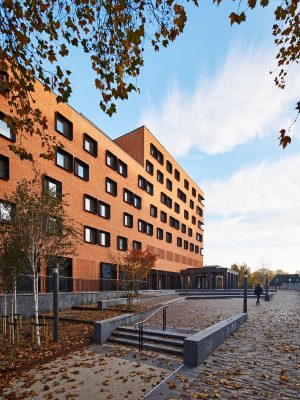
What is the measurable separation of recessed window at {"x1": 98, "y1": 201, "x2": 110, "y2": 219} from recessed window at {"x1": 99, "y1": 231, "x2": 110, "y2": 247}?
156cm

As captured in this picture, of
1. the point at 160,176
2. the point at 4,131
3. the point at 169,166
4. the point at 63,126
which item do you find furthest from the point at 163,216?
the point at 4,131

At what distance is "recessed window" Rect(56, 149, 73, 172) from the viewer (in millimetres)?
24269

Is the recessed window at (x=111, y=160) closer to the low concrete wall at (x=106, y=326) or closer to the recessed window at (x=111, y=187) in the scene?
the recessed window at (x=111, y=187)

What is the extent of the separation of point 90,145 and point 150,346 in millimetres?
20595

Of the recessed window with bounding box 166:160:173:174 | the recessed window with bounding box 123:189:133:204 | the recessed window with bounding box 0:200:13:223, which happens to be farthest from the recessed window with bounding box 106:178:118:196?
the recessed window with bounding box 166:160:173:174

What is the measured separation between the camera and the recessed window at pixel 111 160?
31.6 m

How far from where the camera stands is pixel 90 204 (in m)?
28.5

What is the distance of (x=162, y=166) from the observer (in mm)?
47188

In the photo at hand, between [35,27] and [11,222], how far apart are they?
8.49 m

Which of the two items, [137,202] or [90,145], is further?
[137,202]

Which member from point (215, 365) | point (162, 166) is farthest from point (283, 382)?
point (162, 166)

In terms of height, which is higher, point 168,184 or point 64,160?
point 168,184

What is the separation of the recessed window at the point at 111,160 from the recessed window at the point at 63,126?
603cm

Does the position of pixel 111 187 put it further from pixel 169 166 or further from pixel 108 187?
pixel 169 166
